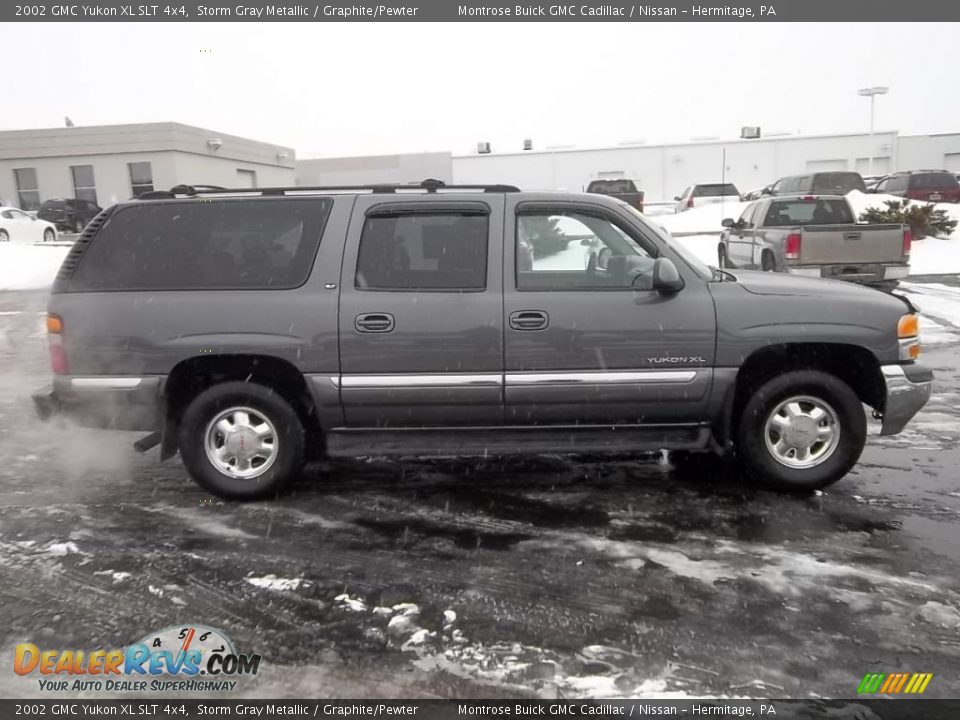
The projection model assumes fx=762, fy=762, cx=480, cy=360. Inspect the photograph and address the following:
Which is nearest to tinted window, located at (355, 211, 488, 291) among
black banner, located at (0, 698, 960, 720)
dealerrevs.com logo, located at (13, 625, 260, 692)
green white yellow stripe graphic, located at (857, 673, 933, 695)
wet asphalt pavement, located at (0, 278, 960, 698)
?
wet asphalt pavement, located at (0, 278, 960, 698)

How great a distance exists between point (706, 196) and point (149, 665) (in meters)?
31.4

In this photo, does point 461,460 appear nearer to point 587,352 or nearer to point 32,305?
point 587,352

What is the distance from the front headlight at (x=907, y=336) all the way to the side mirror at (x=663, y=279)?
4.61 feet

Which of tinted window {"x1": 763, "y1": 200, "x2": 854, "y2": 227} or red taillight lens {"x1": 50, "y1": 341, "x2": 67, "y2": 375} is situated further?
tinted window {"x1": 763, "y1": 200, "x2": 854, "y2": 227}

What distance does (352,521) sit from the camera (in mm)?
4477

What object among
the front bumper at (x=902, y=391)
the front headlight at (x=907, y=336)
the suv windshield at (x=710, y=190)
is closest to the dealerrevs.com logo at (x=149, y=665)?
the front bumper at (x=902, y=391)

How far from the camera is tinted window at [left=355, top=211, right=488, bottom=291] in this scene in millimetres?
4590

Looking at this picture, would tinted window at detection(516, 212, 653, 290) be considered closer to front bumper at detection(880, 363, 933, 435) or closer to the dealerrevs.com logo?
front bumper at detection(880, 363, 933, 435)

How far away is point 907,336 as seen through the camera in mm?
4695

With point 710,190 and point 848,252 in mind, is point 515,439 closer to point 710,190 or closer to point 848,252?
point 848,252

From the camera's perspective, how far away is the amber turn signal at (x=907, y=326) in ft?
15.2

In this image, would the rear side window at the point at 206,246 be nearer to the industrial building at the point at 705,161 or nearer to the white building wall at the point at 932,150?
the industrial building at the point at 705,161

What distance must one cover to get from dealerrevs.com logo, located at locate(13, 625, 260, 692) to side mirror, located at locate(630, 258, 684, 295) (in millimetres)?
2892

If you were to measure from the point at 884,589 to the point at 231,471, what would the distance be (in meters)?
3.67
